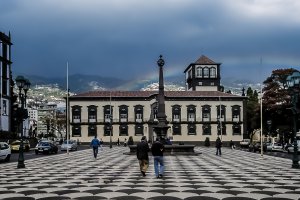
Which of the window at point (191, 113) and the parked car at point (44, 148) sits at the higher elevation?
the window at point (191, 113)

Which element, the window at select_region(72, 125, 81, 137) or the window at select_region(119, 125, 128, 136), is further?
the window at select_region(119, 125, 128, 136)

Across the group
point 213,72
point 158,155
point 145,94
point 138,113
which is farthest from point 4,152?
point 213,72

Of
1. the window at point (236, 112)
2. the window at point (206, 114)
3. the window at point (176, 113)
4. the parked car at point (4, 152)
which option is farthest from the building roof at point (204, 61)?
the parked car at point (4, 152)

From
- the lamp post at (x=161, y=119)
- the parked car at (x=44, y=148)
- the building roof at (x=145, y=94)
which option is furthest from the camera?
the building roof at (x=145, y=94)

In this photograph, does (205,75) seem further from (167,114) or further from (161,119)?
(161,119)

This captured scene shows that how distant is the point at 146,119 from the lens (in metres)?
98.9

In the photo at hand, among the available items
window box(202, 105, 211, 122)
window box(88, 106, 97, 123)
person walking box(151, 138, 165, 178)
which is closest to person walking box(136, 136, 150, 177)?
person walking box(151, 138, 165, 178)

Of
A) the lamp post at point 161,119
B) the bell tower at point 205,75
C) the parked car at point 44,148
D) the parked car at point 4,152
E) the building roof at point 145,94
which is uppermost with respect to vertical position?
the bell tower at point 205,75

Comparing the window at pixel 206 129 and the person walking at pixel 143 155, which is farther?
the window at pixel 206 129

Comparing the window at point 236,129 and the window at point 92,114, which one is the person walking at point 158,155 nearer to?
the window at point 92,114

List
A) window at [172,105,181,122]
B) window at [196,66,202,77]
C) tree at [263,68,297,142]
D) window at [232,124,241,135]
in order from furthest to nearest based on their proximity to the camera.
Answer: window at [196,66,202,77] → window at [232,124,241,135] → window at [172,105,181,122] → tree at [263,68,297,142]

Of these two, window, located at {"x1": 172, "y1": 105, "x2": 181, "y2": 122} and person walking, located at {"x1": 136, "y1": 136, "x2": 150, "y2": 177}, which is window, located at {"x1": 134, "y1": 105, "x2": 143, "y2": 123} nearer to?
window, located at {"x1": 172, "y1": 105, "x2": 181, "y2": 122}

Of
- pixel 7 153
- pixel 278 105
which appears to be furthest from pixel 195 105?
pixel 7 153

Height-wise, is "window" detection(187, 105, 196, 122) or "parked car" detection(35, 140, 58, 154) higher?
"window" detection(187, 105, 196, 122)
